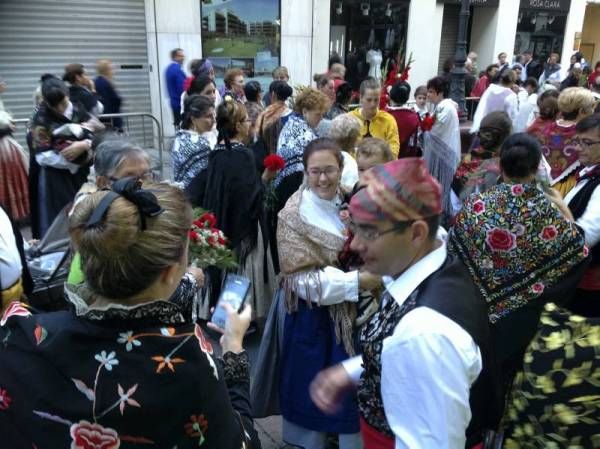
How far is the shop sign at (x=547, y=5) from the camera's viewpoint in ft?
62.4

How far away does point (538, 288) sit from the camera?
2660mm

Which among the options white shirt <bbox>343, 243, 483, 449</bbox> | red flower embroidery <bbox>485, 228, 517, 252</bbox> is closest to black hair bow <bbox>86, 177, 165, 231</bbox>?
white shirt <bbox>343, 243, 483, 449</bbox>

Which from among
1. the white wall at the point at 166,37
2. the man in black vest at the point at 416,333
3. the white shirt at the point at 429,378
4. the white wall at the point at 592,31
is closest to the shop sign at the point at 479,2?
the white wall at the point at 166,37

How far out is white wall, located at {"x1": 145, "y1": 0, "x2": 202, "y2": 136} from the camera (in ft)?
35.2

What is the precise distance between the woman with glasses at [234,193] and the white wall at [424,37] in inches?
492

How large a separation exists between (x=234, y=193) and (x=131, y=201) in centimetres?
281

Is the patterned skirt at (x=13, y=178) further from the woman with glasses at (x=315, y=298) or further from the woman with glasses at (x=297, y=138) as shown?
the woman with glasses at (x=315, y=298)

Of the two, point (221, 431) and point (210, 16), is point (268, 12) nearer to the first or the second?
point (210, 16)

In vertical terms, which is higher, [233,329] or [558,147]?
[558,147]

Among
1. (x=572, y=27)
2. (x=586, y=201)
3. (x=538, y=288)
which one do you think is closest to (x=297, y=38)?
(x=586, y=201)

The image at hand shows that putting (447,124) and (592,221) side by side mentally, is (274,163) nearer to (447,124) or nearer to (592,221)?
(592,221)

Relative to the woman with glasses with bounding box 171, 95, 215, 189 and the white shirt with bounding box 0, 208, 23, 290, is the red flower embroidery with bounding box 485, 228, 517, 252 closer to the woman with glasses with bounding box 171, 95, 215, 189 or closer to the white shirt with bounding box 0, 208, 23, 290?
the white shirt with bounding box 0, 208, 23, 290

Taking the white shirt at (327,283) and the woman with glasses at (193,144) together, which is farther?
the woman with glasses at (193,144)

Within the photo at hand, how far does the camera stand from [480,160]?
3895mm
